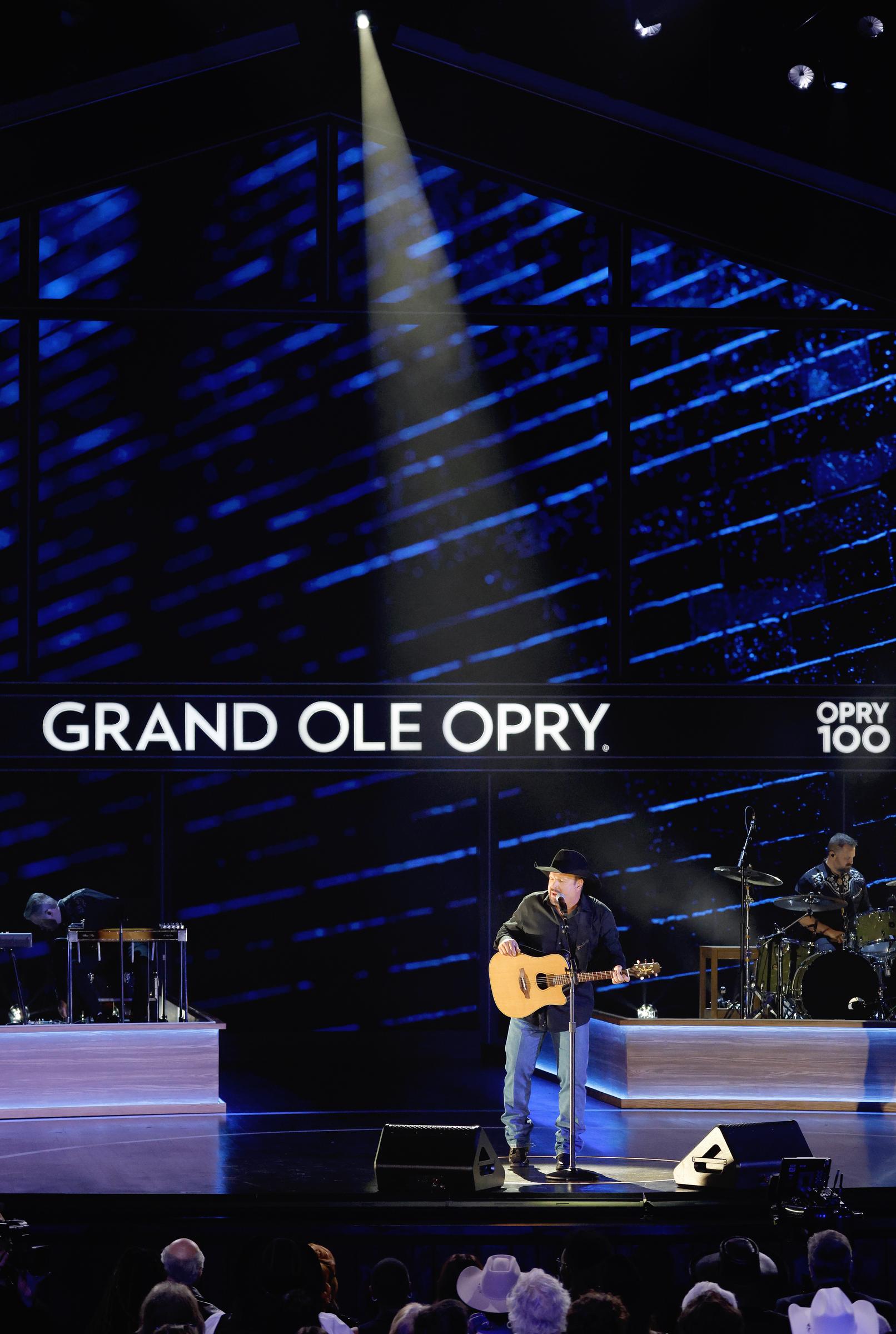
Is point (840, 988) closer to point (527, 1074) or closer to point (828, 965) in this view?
point (828, 965)

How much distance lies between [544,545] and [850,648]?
2.66 meters

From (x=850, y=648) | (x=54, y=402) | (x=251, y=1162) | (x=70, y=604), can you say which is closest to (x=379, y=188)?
(x=54, y=402)

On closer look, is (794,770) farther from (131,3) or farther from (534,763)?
(131,3)

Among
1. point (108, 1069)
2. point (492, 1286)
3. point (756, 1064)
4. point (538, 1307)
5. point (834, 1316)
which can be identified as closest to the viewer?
point (538, 1307)

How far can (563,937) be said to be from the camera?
9273 mm

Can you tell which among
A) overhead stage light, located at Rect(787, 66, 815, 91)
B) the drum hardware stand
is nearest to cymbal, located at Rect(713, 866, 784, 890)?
the drum hardware stand

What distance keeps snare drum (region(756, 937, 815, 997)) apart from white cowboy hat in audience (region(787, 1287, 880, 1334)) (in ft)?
21.9

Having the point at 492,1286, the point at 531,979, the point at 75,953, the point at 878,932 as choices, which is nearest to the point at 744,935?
the point at 878,932

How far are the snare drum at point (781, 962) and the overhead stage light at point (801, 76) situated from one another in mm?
5928

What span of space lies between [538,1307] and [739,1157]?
3.01 metres

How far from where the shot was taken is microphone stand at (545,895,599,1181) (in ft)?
28.0

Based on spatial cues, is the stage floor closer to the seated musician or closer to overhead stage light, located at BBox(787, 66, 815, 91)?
the seated musician

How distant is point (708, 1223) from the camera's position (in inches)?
295

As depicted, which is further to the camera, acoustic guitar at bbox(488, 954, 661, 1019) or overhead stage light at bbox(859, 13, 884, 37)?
overhead stage light at bbox(859, 13, 884, 37)
